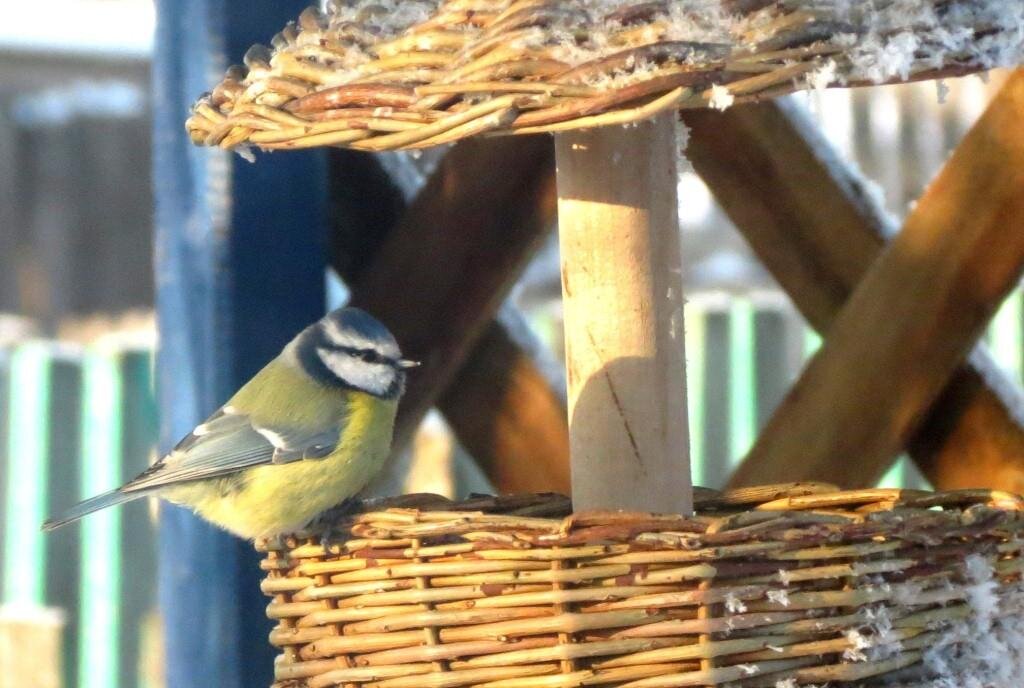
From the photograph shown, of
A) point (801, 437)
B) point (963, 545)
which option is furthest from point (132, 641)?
point (963, 545)

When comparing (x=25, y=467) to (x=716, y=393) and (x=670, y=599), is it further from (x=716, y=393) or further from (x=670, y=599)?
(x=670, y=599)

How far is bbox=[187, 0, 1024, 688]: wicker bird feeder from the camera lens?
806mm

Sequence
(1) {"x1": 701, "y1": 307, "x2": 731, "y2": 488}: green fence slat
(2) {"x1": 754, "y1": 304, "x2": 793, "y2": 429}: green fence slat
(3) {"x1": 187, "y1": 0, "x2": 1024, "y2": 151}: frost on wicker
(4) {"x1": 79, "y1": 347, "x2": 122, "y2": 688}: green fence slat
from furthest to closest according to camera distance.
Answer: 1. (2) {"x1": 754, "y1": 304, "x2": 793, "y2": 429}: green fence slat
2. (1) {"x1": 701, "y1": 307, "x2": 731, "y2": 488}: green fence slat
3. (4) {"x1": 79, "y1": 347, "x2": 122, "y2": 688}: green fence slat
4. (3) {"x1": 187, "y1": 0, "x2": 1024, "y2": 151}: frost on wicker

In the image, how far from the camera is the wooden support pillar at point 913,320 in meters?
1.32

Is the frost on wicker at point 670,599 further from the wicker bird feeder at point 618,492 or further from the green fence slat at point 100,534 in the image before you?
the green fence slat at point 100,534

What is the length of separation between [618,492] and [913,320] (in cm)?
48

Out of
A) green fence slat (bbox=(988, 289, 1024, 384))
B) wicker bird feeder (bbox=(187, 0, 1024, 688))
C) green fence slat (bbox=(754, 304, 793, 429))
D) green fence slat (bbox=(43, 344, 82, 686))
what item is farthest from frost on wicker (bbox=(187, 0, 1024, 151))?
green fence slat (bbox=(988, 289, 1024, 384))

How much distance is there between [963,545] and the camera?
0.95 m

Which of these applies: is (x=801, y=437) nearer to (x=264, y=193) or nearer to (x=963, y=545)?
(x=963, y=545)

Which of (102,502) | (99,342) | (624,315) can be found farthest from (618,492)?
(99,342)

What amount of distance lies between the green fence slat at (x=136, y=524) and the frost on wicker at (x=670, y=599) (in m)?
2.18

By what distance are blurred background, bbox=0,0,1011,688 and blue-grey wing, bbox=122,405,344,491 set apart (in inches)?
8.4

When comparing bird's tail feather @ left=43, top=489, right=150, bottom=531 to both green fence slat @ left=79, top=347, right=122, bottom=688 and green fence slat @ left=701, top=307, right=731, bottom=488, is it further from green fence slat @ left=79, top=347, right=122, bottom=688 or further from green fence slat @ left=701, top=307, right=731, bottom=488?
green fence slat @ left=701, top=307, right=731, bottom=488

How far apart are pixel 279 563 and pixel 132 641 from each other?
2174mm
